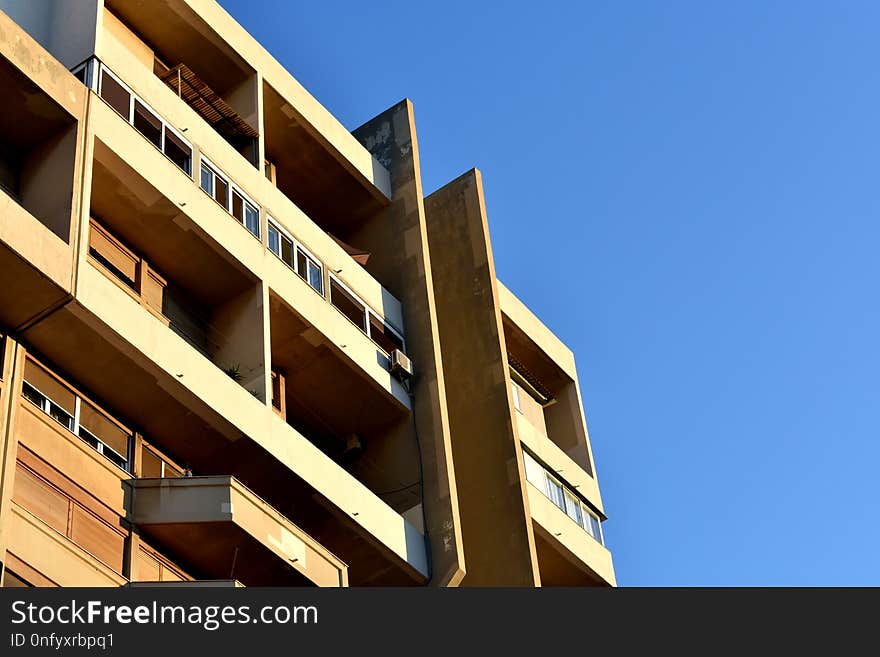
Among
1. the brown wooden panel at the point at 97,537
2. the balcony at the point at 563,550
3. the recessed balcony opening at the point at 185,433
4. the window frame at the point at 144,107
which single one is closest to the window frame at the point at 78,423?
the recessed balcony opening at the point at 185,433

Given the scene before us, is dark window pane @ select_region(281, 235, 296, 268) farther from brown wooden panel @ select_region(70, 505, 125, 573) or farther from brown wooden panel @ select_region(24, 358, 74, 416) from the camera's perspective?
brown wooden panel @ select_region(70, 505, 125, 573)

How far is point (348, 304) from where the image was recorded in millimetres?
29203

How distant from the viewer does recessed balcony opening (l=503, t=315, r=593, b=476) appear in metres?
37.8

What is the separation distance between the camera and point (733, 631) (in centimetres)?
1681

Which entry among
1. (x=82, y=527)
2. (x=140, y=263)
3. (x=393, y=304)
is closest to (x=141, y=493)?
(x=82, y=527)

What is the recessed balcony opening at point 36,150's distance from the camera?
2264cm

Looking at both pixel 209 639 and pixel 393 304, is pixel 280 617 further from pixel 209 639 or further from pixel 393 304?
pixel 393 304

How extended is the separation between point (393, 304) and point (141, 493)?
30.0 ft

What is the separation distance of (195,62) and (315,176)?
157 inches

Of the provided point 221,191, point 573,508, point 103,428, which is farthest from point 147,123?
point 573,508

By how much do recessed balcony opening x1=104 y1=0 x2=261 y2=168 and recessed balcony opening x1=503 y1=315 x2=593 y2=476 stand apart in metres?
9.88

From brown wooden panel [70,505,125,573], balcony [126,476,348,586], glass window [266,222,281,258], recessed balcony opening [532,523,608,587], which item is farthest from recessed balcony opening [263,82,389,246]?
brown wooden panel [70,505,125,573]

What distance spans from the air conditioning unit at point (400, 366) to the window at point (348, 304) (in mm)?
783

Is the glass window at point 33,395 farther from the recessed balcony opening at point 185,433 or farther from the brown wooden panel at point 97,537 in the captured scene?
the brown wooden panel at point 97,537
